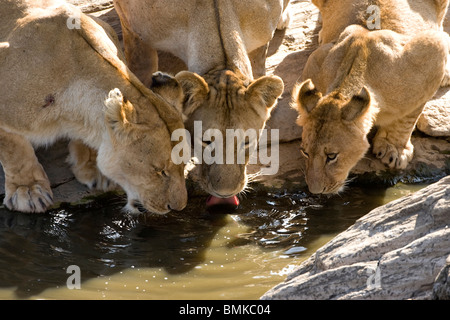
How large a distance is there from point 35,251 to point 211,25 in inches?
88.1

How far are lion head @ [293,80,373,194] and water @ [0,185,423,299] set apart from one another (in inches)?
14.9

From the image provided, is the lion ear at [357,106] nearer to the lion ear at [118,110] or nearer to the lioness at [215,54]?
the lioness at [215,54]

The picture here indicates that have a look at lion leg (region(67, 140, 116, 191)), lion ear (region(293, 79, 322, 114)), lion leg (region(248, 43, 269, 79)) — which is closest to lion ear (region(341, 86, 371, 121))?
lion ear (region(293, 79, 322, 114))

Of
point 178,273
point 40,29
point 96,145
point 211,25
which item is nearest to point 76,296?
point 178,273

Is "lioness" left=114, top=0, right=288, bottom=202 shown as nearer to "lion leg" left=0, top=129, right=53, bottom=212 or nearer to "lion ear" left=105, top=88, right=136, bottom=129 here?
"lion ear" left=105, top=88, right=136, bottom=129

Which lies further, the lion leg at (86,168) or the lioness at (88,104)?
the lion leg at (86,168)

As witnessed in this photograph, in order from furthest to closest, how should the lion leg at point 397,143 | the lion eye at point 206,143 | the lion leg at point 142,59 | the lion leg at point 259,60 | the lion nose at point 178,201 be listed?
the lion leg at point 259,60, the lion leg at point 142,59, the lion leg at point 397,143, the lion eye at point 206,143, the lion nose at point 178,201

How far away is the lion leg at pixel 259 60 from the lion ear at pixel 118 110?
2.23m

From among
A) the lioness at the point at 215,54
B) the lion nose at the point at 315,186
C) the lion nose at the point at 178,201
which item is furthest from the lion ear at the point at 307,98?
the lion nose at the point at 178,201

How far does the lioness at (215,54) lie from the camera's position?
17.6 feet

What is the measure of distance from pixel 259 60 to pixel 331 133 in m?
1.60

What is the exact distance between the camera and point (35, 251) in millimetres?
5305

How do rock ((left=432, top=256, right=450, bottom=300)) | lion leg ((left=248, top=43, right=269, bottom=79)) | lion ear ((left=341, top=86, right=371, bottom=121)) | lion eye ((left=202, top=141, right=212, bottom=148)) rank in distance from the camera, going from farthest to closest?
lion leg ((left=248, top=43, right=269, bottom=79))
lion ear ((left=341, top=86, right=371, bottom=121))
lion eye ((left=202, top=141, right=212, bottom=148))
rock ((left=432, top=256, right=450, bottom=300))

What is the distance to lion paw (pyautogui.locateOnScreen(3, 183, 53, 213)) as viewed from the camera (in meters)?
5.71
